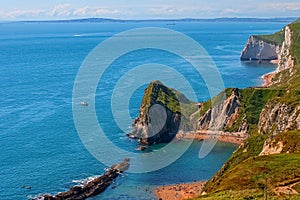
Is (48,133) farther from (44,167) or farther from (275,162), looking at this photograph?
(275,162)

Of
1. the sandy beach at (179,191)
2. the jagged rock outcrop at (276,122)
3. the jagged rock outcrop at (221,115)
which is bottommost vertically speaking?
the sandy beach at (179,191)

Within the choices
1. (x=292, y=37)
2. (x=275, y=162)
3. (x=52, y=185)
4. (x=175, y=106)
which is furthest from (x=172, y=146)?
(x=292, y=37)

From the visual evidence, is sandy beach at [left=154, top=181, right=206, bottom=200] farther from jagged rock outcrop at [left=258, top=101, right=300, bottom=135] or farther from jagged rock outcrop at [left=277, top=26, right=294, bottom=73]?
jagged rock outcrop at [left=277, top=26, right=294, bottom=73]

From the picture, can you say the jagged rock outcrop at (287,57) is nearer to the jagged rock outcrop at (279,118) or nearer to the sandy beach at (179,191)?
the jagged rock outcrop at (279,118)

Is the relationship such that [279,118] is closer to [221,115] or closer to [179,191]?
[179,191]

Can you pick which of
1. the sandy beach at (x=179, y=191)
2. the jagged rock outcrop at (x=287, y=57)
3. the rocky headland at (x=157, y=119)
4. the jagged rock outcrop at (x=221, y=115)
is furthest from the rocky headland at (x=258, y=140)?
Result: the rocky headland at (x=157, y=119)

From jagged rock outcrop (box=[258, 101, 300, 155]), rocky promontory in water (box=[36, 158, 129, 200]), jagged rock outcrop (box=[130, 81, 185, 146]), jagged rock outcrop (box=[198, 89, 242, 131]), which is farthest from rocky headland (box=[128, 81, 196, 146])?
jagged rock outcrop (box=[258, 101, 300, 155])

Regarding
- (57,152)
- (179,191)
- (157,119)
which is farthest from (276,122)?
(57,152)
